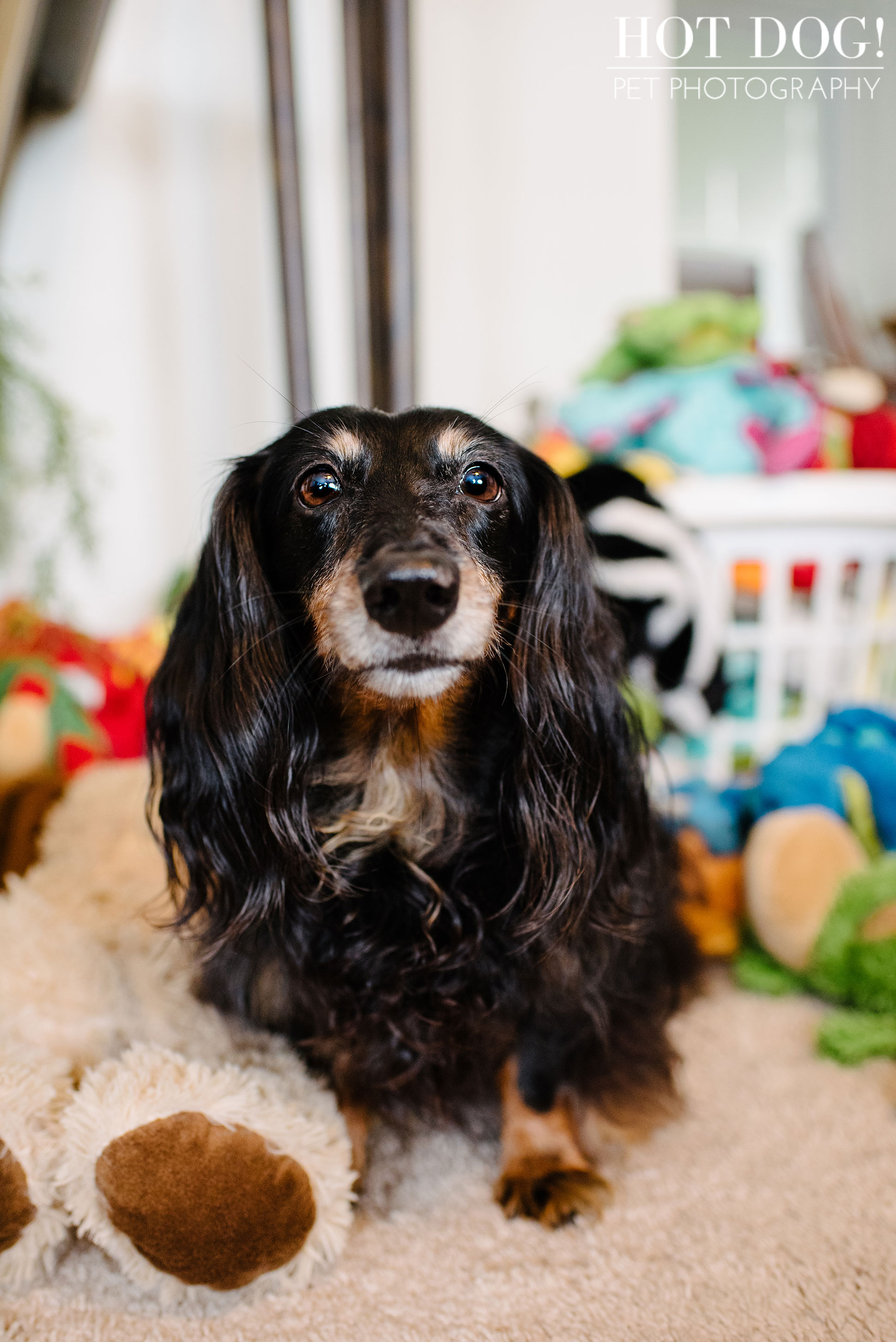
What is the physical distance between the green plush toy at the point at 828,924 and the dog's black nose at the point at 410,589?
71cm

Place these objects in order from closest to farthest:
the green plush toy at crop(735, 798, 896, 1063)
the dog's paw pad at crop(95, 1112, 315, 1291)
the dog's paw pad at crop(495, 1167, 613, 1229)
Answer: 1. the dog's paw pad at crop(95, 1112, 315, 1291)
2. the dog's paw pad at crop(495, 1167, 613, 1229)
3. the green plush toy at crop(735, 798, 896, 1063)

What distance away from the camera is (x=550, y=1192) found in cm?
83

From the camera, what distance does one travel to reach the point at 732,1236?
2.59 ft

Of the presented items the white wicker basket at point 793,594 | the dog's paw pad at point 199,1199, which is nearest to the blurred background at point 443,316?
the white wicker basket at point 793,594

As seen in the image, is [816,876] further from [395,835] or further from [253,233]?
[253,233]

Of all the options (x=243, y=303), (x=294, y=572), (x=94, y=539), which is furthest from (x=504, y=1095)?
(x=243, y=303)

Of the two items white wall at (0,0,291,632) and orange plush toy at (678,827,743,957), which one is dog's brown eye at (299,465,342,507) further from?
white wall at (0,0,291,632)

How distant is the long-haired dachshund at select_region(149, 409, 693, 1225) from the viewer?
828 millimetres

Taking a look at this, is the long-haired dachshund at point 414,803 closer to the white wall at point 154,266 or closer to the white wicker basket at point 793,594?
the white wicker basket at point 793,594

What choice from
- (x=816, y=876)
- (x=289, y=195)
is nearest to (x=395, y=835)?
(x=816, y=876)

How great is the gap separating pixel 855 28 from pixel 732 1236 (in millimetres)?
1849

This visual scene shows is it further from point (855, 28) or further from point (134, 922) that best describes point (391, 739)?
point (855, 28)

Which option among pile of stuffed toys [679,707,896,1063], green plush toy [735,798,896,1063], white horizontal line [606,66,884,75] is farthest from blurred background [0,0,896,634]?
green plush toy [735,798,896,1063]

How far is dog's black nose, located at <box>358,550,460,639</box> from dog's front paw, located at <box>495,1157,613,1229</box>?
1.81 feet
